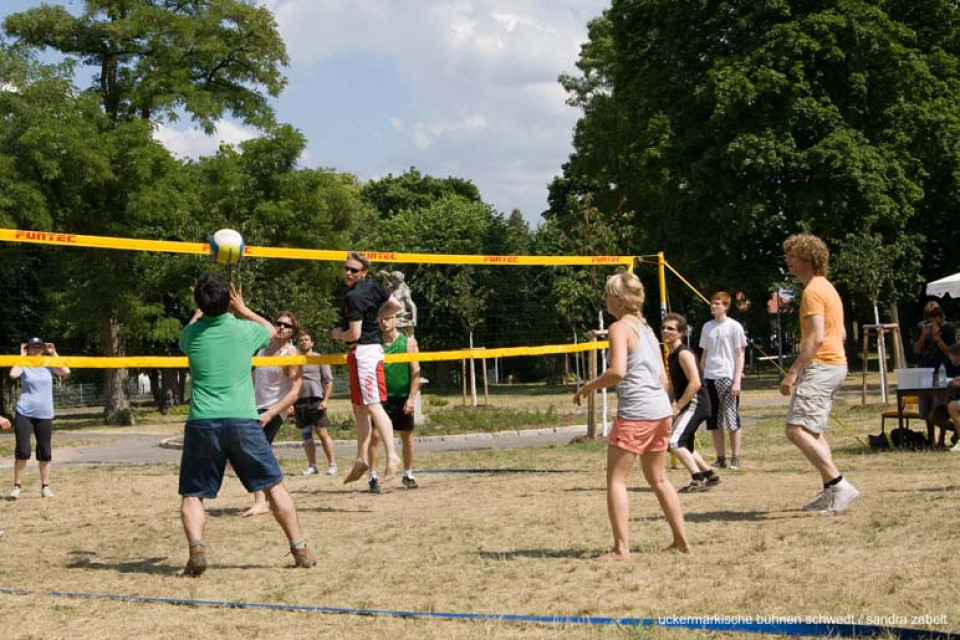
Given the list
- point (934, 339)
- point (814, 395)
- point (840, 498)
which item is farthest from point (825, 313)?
point (934, 339)

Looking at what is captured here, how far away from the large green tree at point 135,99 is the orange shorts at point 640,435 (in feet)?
82.9

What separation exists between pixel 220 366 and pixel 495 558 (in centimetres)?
206

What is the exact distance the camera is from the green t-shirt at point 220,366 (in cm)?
669

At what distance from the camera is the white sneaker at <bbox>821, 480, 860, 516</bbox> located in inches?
309

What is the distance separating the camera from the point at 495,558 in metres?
6.80

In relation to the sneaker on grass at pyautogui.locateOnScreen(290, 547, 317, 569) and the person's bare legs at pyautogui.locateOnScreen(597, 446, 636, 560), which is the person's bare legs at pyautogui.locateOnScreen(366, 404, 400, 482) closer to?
the sneaker on grass at pyautogui.locateOnScreen(290, 547, 317, 569)

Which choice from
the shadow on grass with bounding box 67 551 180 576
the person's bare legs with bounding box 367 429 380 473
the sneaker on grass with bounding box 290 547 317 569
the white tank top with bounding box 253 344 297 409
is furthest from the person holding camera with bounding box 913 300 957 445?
the shadow on grass with bounding box 67 551 180 576

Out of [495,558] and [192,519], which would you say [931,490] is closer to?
[495,558]

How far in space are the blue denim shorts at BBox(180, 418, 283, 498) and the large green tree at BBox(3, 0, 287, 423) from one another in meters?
24.1

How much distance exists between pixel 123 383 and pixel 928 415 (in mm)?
25196

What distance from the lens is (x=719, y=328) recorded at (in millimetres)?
11461

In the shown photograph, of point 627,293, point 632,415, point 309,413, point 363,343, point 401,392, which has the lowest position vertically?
point 309,413

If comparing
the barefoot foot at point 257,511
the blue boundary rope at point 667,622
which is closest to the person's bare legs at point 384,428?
the barefoot foot at point 257,511

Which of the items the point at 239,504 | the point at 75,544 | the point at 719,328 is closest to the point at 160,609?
the point at 75,544
